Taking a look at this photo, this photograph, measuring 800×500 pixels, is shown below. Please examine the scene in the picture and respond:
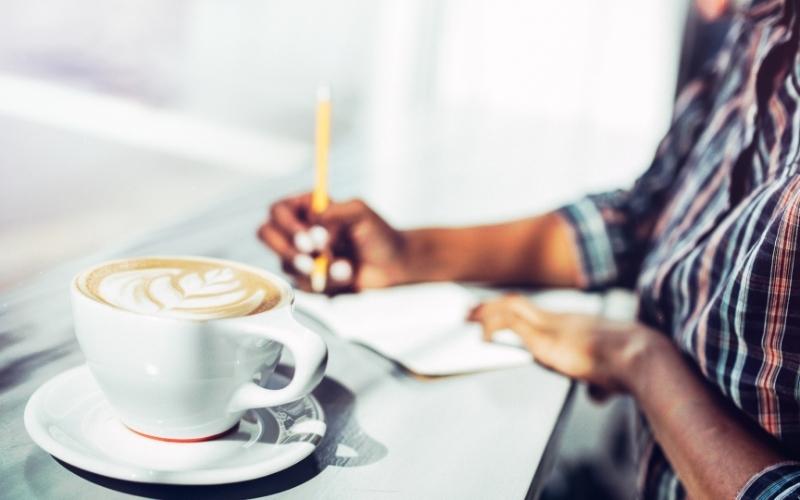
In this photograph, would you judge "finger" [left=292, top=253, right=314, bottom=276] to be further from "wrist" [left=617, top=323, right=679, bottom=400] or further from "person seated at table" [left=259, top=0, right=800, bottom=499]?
"wrist" [left=617, top=323, right=679, bottom=400]

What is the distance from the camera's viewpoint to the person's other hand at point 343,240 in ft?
2.56

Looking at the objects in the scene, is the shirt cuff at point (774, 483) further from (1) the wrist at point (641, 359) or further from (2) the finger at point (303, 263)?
(2) the finger at point (303, 263)

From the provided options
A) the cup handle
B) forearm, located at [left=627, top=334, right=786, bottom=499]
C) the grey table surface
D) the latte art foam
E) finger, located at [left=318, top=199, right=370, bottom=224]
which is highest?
the latte art foam

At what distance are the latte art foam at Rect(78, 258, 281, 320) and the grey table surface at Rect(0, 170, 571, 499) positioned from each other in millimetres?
82

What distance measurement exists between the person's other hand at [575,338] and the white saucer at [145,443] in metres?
0.25

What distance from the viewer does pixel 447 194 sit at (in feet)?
3.96


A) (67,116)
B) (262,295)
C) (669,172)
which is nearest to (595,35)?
(669,172)

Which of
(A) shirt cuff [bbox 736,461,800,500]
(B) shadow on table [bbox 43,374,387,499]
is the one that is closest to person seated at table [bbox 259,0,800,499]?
(A) shirt cuff [bbox 736,461,800,500]

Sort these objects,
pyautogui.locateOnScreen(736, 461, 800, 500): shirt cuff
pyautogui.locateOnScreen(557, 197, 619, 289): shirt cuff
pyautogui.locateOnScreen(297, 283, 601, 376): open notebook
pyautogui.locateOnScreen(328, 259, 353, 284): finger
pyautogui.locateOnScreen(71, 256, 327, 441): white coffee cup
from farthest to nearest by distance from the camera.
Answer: pyautogui.locateOnScreen(557, 197, 619, 289): shirt cuff → pyautogui.locateOnScreen(328, 259, 353, 284): finger → pyautogui.locateOnScreen(297, 283, 601, 376): open notebook → pyautogui.locateOnScreen(736, 461, 800, 500): shirt cuff → pyautogui.locateOnScreen(71, 256, 327, 441): white coffee cup

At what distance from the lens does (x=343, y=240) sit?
0.80 metres

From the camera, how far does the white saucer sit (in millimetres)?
387

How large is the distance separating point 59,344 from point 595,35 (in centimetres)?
254

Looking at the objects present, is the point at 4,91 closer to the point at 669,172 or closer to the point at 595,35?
the point at 669,172

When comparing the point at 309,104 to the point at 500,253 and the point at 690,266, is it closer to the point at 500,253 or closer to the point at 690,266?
the point at 500,253
